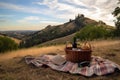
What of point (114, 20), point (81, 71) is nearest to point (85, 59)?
point (81, 71)

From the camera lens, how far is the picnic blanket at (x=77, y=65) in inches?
248

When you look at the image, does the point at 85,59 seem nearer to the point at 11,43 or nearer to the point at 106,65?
the point at 106,65

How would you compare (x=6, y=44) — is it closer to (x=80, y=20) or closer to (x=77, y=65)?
(x=77, y=65)

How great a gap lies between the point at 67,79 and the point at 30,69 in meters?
1.51

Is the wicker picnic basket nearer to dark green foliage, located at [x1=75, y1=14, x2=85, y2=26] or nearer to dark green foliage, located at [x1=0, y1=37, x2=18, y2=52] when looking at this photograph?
dark green foliage, located at [x1=0, y1=37, x2=18, y2=52]

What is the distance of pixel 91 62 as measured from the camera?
7.07 meters

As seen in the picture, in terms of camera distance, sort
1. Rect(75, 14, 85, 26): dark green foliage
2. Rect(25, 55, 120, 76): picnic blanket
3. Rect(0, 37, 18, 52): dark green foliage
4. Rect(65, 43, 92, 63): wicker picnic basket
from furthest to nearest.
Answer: Rect(75, 14, 85, 26): dark green foliage < Rect(0, 37, 18, 52): dark green foliage < Rect(65, 43, 92, 63): wicker picnic basket < Rect(25, 55, 120, 76): picnic blanket

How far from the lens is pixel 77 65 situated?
6824mm

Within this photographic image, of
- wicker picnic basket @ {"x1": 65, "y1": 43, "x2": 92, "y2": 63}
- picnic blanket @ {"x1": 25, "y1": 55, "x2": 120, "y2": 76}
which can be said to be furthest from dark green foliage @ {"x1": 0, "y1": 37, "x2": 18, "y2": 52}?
wicker picnic basket @ {"x1": 65, "y1": 43, "x2": 92, "y2": 63}

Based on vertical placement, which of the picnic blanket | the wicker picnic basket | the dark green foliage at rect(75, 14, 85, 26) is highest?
the dark green foliage at rect(75, 14, 85, 26)

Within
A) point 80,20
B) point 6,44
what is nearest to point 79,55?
point 6,44

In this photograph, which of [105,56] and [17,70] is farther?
[105,56]

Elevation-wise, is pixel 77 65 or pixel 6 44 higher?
pixel 6 44

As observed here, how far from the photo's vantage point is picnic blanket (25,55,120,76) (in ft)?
20.7
